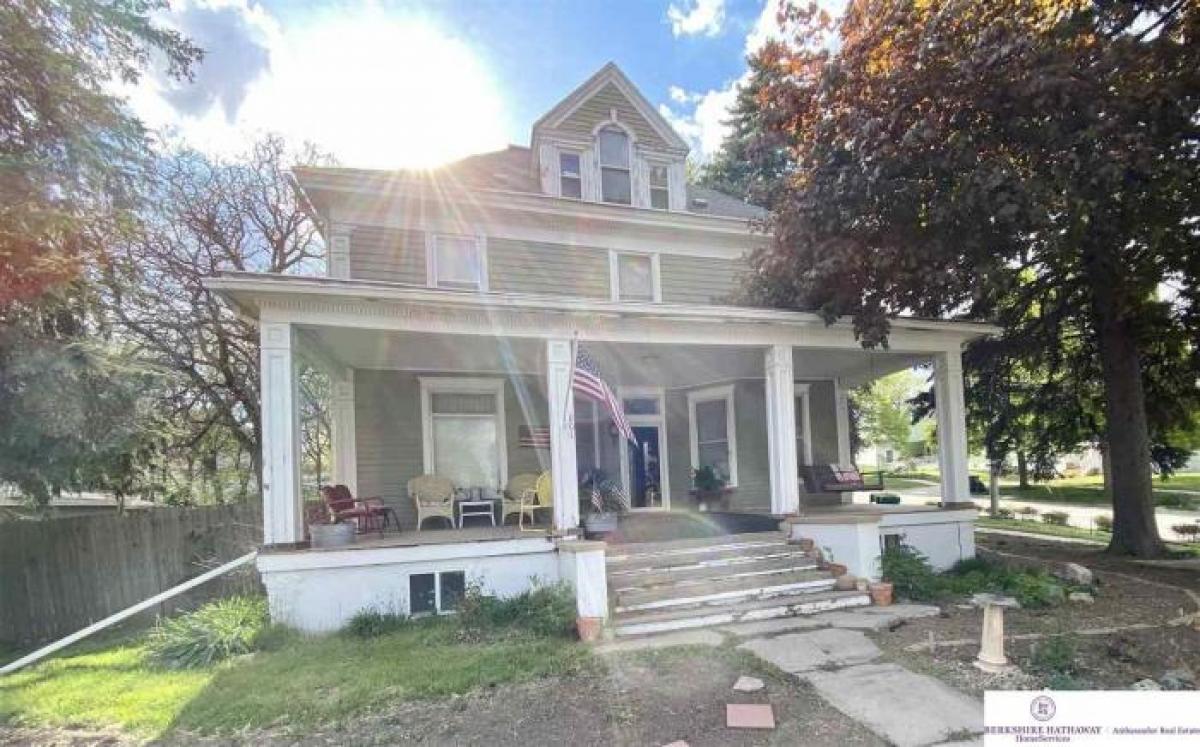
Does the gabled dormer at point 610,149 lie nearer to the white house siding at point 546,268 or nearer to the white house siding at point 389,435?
the white house siding at point 546,268

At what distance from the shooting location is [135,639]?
336 inches

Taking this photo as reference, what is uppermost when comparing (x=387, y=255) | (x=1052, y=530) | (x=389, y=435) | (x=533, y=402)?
(x=387, y=255)

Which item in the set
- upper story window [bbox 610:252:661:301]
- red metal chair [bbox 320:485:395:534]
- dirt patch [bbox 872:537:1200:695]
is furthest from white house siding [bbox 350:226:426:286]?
dirt patch [bbox 872:537:1200:695]

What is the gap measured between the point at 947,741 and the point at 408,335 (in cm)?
685

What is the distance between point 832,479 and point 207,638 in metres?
9.49

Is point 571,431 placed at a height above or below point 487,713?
above

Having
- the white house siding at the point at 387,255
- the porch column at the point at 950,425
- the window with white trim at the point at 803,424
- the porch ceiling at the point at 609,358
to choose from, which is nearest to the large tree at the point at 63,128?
the white house siding at the point at 387,255

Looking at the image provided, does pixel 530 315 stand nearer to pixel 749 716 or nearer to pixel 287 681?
pixel 287 681

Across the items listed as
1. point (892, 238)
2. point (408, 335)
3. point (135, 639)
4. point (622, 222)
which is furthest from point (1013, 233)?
point (135, 639)

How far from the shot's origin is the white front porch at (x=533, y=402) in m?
7.06

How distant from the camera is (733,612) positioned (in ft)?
23.1

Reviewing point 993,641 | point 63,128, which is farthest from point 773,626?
point 63,128

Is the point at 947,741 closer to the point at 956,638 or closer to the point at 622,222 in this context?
the point at 956,638

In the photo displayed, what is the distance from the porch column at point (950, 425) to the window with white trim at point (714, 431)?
342 cm
